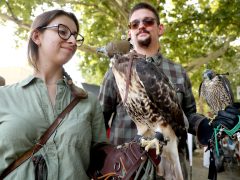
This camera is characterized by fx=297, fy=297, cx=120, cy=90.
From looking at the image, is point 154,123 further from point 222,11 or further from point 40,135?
point 222,11

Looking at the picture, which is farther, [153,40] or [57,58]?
[153,40]

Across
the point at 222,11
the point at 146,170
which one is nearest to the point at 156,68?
the point at 146,170

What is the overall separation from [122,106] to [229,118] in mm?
910

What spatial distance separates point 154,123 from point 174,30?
8.31 m

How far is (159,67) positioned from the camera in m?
2.71

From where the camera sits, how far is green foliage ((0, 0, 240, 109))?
9.46m

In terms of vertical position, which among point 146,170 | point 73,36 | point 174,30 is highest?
point 174,30

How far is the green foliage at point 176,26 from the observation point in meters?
9.46

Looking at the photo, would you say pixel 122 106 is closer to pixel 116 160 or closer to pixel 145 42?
pixel 145 42

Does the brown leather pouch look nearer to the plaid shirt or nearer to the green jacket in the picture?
the green jacket

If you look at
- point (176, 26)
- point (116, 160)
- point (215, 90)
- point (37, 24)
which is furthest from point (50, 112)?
point (176, 26)

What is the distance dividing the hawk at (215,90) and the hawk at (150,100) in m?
1.41

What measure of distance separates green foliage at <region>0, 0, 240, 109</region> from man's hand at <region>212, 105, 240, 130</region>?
24.4ft

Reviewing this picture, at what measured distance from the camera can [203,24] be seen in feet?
33.8
